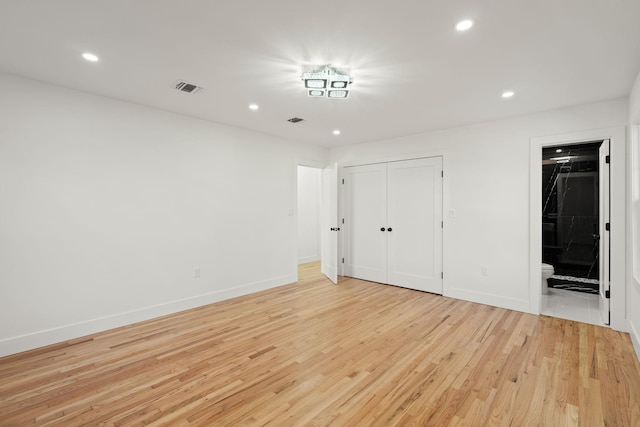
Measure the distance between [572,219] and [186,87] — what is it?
247 inches

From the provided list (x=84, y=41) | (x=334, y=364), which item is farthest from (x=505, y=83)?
(x=84, y=41)

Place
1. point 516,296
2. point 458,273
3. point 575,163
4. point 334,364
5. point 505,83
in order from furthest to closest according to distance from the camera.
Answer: point 575,163, point 458,273, point 516,296, point 505,83, point 334,364

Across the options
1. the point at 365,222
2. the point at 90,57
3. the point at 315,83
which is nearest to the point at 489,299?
the point at 365,222

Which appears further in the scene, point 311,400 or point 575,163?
point 575,163

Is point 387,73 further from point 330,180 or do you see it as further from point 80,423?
point 80,423

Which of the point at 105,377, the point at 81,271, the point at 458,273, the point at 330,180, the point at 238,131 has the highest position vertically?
the point at 238,131

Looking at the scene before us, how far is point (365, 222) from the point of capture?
18.1 ft

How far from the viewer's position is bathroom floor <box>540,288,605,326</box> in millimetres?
3635

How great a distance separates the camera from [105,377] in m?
2.35

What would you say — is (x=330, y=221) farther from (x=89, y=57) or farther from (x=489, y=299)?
(x=89, y=57)

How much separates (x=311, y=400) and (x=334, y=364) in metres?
0.51

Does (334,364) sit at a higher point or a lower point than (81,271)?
lower

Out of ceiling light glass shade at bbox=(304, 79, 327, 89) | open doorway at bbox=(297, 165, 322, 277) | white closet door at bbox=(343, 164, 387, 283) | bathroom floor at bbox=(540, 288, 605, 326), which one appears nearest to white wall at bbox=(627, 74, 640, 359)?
bathroom floor at bbox=(540, 288, 605, 326)

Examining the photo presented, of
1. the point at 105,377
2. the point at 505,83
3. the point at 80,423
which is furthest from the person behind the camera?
the point at 505,83
